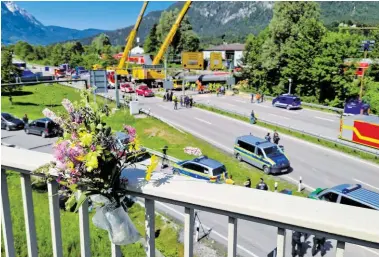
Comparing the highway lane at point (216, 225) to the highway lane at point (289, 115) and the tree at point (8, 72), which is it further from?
the tree at point (8, 72)

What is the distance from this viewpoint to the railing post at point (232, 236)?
5.65 ft

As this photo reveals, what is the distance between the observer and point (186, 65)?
4794 centimetres

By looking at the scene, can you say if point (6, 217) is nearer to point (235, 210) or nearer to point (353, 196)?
point (235, 210)

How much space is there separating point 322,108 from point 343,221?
33.8 meters

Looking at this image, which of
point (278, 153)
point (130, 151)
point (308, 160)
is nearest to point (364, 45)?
point (308, 160)

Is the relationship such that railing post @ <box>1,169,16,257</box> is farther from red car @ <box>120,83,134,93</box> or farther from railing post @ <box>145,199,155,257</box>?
red car @ <box>120,83,134,93</box>

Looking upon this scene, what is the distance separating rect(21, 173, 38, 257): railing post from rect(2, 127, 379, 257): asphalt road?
0.93 meters

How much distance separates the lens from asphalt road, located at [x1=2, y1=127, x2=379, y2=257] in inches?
78.7

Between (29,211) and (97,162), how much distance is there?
0.94 meters

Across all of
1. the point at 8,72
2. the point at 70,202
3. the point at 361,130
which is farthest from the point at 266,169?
the point at 8,72

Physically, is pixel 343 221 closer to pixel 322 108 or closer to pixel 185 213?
pixel 185 213

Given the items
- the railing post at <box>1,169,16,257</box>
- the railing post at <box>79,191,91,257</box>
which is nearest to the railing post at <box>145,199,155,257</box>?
the railing post at <box>79,191,91,257</box>

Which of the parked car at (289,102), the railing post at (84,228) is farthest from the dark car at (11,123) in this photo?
the railing post at (84,228)

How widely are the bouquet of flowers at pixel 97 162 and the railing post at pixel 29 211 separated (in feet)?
1.55
